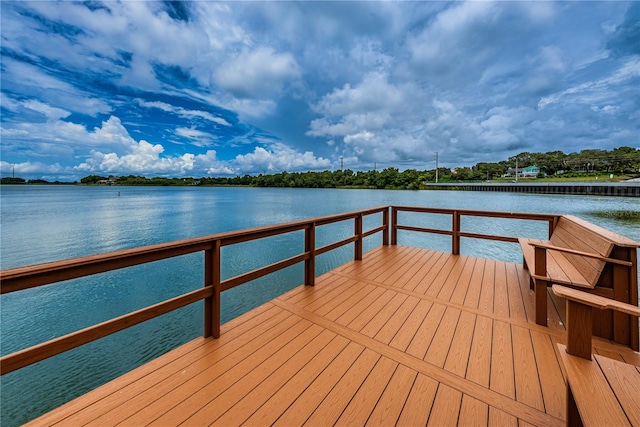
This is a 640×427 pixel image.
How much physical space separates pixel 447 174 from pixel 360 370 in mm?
81625

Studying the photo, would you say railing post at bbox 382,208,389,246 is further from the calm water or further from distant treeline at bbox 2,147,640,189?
distant treeline at bbox 2,147,640,189

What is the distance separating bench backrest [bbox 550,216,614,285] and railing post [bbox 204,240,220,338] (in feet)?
10.3

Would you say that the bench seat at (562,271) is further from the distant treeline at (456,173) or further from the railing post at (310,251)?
the distant treeline at (456,173)

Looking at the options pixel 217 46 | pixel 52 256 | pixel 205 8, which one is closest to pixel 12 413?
pixel 52 256

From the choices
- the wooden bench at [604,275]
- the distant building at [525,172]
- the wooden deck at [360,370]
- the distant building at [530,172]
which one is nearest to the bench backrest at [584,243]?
the wooden bench at [604,275]

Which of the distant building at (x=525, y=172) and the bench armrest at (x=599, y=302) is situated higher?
the distant building at (x=525, y=172)

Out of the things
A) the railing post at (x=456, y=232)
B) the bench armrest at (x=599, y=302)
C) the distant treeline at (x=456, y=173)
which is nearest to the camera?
the bench armrest at (x=599, y=302)

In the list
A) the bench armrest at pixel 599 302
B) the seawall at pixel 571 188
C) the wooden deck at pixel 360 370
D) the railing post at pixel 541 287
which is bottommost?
the wooden deck at pixel 360 370

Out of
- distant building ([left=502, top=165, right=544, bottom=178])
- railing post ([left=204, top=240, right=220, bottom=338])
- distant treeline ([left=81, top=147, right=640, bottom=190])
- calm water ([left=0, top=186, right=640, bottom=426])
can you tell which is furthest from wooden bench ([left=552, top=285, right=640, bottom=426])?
distant building ([left=502, top=165, right=544, bottom=178])

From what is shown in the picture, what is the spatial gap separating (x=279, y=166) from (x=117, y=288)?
74.1m

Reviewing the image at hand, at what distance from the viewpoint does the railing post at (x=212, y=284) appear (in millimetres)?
2082

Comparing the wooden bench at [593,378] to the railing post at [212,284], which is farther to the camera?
the railing post at [212,284]

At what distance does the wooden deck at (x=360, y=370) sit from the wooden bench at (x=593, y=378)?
1.72ft

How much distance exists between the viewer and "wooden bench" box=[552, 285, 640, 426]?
0.82 m
